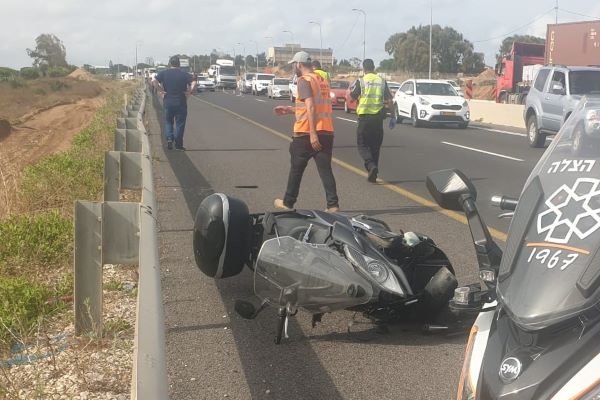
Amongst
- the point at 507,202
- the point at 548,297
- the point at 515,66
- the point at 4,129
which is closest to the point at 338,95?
the point at 515,66

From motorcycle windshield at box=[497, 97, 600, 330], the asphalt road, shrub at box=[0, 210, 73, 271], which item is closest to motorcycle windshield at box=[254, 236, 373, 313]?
→ the asphalt road

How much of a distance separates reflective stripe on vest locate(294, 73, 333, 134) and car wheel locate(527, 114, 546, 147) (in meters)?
11.1

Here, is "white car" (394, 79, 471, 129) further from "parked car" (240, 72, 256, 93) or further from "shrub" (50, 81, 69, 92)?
"shrub" (50, 81, 69, 92)

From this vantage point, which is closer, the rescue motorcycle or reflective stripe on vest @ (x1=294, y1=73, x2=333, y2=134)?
the rescue motorcycle

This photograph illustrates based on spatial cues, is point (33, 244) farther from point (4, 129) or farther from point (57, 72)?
point (57, 72)

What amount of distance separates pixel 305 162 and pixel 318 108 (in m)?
0.59

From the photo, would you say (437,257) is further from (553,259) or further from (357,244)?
(553,259)

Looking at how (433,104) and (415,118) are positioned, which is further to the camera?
(415,118)

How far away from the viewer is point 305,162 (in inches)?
318

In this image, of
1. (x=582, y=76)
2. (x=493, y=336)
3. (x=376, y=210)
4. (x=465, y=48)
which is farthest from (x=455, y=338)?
(x=465, y=48)

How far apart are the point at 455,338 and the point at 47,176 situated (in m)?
6.38

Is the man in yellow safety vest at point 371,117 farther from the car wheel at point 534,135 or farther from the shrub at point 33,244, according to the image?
the car wheel at point 534,135

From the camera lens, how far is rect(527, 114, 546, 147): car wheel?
58.7 feet

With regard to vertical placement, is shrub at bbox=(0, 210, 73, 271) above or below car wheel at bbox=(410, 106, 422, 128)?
above
